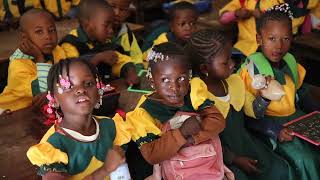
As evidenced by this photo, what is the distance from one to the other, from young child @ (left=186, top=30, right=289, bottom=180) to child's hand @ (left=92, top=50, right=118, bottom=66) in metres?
0.61

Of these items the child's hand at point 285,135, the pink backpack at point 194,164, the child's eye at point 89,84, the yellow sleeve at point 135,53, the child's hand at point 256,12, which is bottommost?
the child's hand at point 285,135

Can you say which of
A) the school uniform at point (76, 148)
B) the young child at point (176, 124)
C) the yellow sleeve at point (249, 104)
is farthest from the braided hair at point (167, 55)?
the yellow sleeve at point (249, 104)

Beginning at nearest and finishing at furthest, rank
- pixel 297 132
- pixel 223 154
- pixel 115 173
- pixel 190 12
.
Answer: pixel 115 173 < pixel 223 154 < pixel 297 132 < pixel 190 12

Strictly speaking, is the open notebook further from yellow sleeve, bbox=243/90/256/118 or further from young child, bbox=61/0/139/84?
young child, bbox=61/0/139/84

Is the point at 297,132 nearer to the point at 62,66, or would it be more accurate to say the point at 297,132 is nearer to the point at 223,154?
the point at 223,154

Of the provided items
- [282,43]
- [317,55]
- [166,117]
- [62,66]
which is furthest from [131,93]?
[317,55]

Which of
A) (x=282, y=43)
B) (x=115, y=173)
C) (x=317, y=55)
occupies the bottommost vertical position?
(x=317, y=55)

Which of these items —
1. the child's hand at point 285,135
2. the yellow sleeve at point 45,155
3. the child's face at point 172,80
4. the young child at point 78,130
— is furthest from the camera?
the child's hand at point 285,135

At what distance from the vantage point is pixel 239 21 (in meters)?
3.85

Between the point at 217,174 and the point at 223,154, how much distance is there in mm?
249

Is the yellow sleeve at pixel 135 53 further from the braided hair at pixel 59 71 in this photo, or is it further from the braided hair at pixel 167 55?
the braided hair at pixel 59 71

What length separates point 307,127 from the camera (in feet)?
7.68

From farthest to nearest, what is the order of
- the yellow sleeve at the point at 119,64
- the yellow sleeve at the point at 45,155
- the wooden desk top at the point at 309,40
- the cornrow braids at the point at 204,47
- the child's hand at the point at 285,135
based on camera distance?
1. the wooden desk top at the point at 309,40
2. the yellow sleeve at the point at 119,64
3. the child's hand at the point at 285,135
4. the cornrow braids at the point at 204,47
5. the yellow sleeve at the point at 45,155

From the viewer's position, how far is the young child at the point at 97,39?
276 cm
